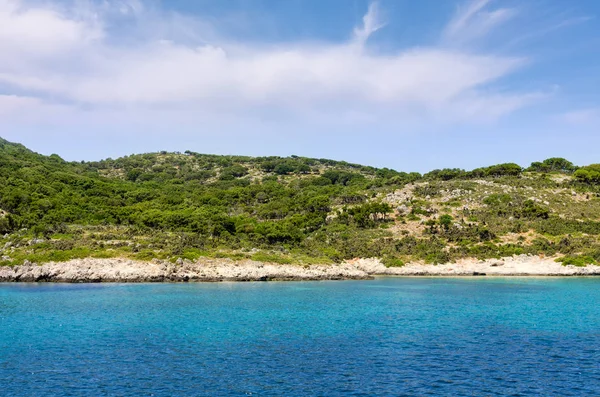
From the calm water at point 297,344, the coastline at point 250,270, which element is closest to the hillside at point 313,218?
the coastline at point 250,270

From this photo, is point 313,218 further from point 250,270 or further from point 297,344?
point 297,344

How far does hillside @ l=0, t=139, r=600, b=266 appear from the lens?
6419cm

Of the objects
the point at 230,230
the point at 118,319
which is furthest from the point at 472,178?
the point at 118,319

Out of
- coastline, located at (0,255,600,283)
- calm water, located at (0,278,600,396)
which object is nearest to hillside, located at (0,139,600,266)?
coastline, located at (0,255,600,283)

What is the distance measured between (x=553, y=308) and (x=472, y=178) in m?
83.0

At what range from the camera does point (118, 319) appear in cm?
3028

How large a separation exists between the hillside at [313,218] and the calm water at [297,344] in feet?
73.2

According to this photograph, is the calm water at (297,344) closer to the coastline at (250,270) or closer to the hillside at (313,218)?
the coastline at (250,270)

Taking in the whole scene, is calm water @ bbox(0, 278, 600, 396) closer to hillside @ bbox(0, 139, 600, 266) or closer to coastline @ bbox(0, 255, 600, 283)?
coastline @ bbox(0, 255, 600, 283)

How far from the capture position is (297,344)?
23703 mm

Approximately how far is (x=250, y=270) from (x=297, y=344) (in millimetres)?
34398

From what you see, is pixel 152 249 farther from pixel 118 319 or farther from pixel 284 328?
pixel 284 328

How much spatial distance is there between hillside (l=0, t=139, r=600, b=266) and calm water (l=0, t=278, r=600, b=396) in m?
22.3

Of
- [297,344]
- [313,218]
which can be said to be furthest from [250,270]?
[297,344]
